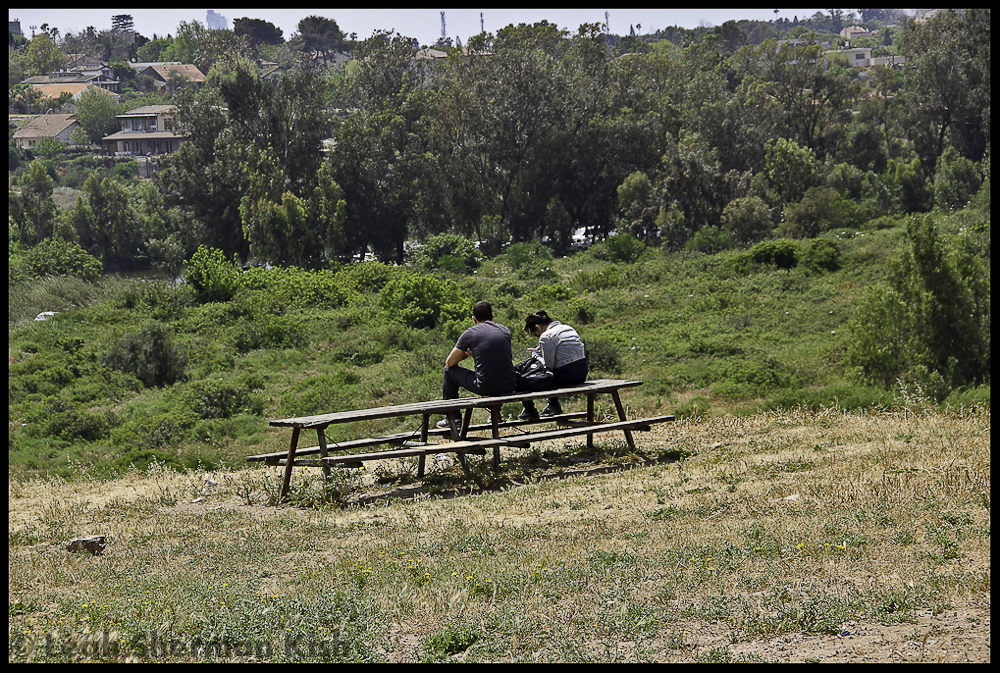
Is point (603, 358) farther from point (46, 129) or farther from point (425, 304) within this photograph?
point (46, 129)

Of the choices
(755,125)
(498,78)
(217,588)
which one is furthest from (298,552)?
(755,125)

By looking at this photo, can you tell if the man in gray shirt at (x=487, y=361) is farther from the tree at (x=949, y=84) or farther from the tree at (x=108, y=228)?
the tree at (x=108, y=228)

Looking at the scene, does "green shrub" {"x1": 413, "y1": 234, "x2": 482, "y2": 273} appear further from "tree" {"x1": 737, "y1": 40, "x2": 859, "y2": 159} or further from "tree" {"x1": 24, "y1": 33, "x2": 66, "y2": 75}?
"tree" {"x1": 24, "y1": 33, "x2": 66, "y2": 75}

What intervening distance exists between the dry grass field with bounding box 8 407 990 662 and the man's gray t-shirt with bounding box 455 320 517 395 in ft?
2.49

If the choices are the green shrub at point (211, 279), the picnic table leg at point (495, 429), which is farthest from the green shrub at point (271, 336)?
the picnic table leg at point (495, 429)

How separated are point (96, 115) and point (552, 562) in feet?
277

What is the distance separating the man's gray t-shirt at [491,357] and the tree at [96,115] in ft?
262

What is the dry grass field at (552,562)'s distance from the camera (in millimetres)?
4340

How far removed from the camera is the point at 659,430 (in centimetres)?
1059

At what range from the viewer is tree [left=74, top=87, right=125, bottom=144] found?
80000 mm

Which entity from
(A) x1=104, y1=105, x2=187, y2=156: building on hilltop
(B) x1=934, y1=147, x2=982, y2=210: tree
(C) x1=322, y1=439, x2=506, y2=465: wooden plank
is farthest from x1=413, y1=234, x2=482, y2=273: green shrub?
(A) x1=104, y1=105, x2=187, y2=156: building on hilltop

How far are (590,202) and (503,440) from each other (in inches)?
1347

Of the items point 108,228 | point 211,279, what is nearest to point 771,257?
point 211,279

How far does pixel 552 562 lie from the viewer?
5.54m
